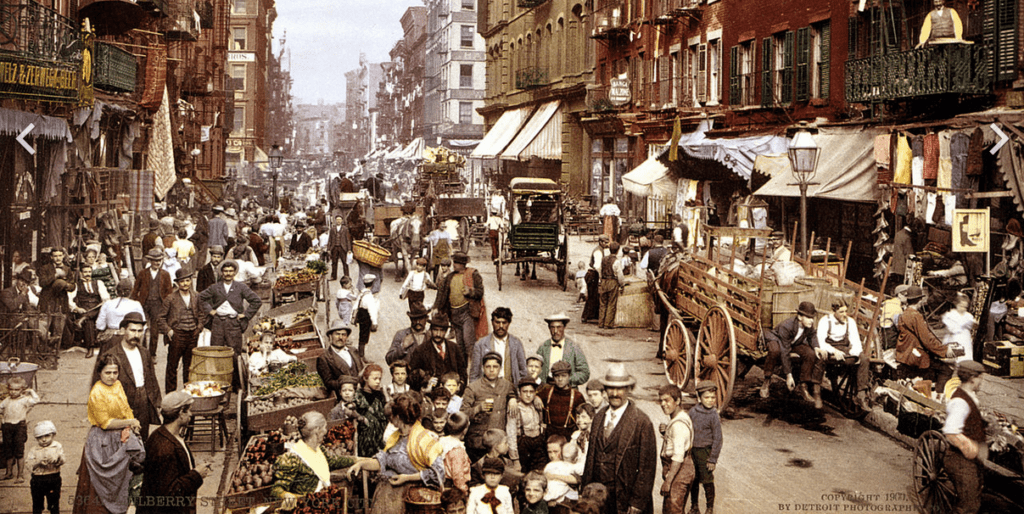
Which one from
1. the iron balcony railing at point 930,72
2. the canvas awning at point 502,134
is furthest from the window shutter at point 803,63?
the canvas awning at point 502,134

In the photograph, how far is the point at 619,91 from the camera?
126ft

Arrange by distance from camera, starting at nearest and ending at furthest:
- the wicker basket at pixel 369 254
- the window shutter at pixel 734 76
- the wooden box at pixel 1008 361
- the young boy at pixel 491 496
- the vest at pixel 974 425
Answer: the young boy at pixel 491 496
the vest at pixel 974 425
the wooden box at pixel 1008 361
the wicker basket at pixel 369 254
the window shutter at pixel 734 76

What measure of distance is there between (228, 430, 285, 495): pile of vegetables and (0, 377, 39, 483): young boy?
9.21 feet

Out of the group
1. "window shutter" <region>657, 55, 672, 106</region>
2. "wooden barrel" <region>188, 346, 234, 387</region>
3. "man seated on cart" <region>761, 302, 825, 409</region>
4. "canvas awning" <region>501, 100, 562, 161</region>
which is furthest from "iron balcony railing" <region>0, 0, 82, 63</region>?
"canvas awning" <region>501, 100, 562, 161</region>

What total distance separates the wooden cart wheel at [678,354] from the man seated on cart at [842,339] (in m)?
1.91

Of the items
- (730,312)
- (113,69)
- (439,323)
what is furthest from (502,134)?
(439,323)

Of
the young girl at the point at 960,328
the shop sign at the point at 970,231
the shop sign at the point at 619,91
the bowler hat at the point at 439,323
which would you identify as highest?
the shop sign at the point at 619,91

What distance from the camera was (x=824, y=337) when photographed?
1239 centimetres

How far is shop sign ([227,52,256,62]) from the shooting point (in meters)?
78.5

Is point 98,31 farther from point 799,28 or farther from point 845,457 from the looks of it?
point 845,457

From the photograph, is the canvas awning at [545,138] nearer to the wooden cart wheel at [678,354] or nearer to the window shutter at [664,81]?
the window shutter at [664,81]

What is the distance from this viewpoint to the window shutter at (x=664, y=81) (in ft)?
116

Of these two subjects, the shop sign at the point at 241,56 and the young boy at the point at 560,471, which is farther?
the shop sign at the point at 241,56

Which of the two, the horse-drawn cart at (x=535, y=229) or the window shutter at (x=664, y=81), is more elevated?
the window shutter at (x=664, y=81)
